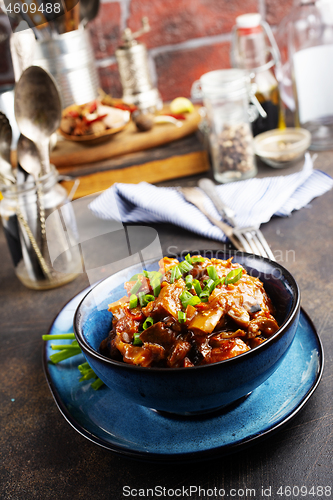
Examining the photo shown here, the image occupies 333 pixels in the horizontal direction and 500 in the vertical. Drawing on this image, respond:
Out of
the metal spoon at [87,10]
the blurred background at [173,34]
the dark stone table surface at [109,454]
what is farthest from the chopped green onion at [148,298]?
the blurred background at [173,34]

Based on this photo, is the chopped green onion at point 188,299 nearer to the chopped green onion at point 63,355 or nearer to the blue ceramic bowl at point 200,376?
the blue ceramic bowl at point 200,376

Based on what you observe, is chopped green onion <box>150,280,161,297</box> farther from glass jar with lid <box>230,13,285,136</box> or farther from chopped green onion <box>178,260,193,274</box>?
glass jar with lid <box>230,13,285,136</box>

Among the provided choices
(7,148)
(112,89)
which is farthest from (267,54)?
(7,148)

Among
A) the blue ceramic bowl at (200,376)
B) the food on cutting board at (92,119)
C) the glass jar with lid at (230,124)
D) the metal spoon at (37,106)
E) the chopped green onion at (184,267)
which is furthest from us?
the food on cutting board at (92,119)

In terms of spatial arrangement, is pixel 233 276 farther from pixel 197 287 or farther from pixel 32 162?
pixel 32 162

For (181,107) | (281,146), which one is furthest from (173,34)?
(281,146)

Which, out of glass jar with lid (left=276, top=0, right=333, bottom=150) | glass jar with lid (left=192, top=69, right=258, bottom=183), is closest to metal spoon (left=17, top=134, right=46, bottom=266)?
glass jar with lid (left=192, top=69, right=258, bottom=183)
